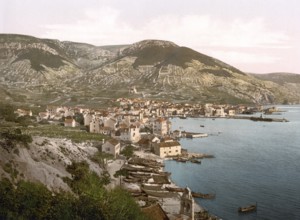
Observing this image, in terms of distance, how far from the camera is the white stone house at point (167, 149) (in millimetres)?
67500

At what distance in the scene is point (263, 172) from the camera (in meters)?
57.3

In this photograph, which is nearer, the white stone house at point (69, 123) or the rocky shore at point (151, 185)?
the rocky shore at point (151, 185)

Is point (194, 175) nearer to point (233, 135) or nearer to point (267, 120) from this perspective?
point (233, 135)

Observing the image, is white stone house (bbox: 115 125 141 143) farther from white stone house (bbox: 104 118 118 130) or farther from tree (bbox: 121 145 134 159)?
tree (bbox: 121 145 134 159)

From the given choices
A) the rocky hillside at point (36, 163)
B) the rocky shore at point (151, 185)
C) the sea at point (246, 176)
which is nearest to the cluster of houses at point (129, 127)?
the rocky shore at point (151, 185)

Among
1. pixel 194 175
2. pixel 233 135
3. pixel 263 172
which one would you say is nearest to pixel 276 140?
pixel 233 135

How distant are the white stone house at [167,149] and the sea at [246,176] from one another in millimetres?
4253

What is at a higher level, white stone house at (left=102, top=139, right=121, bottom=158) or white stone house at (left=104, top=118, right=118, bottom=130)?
white stone house at (left=104, top=118, right=118, bottom=130)

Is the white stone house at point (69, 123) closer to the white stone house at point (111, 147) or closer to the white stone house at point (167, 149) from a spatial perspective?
the white stone house at point (167, 149)

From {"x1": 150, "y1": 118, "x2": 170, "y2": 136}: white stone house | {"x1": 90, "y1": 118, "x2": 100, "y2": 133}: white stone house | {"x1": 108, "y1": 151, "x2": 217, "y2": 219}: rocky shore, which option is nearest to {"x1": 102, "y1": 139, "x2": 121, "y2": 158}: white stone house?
{"x1": 108, "y1": 151, "x2": 217, "y2": 219}: rocky shore

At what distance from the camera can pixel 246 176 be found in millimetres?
54688

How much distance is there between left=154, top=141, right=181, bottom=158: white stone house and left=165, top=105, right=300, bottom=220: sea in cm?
425

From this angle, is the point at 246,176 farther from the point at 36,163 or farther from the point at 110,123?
the point at 110,123

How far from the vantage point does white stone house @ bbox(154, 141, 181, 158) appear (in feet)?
221
